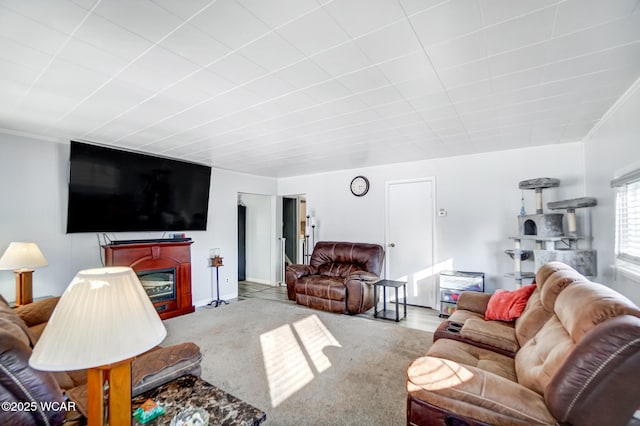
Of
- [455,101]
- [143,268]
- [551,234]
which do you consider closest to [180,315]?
[143,268]

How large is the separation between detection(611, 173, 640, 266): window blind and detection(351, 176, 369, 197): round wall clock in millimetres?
3320

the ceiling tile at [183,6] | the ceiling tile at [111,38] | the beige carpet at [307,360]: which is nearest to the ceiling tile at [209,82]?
the ceiling tile at [111,38]

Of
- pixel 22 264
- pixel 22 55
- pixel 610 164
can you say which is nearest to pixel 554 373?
pixel 610 164

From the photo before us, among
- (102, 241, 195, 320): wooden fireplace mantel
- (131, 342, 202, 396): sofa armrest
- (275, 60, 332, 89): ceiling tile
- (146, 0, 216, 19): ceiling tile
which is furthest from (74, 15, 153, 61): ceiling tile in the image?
(102, 241, 195, 320): wooden fireplace mantel

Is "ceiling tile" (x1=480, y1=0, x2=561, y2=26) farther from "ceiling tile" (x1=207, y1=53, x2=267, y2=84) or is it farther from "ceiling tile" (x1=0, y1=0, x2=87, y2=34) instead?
"ceiling tile" (x1=0, y1=0, x2=87, y2=34)

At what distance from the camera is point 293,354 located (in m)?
2.98

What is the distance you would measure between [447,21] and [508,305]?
7.35 ft

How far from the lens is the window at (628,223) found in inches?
90.0

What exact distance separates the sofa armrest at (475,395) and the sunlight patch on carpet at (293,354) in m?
1.26

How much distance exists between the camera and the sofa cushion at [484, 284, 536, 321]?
241 cm

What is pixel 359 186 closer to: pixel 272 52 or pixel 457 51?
pixel 457 51

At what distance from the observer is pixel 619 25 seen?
1.54 meters

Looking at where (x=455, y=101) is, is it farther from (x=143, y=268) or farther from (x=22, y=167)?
(x=22, y=167)

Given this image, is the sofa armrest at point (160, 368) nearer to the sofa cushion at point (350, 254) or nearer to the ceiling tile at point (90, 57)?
the ceiling tile at point (90, 57)
